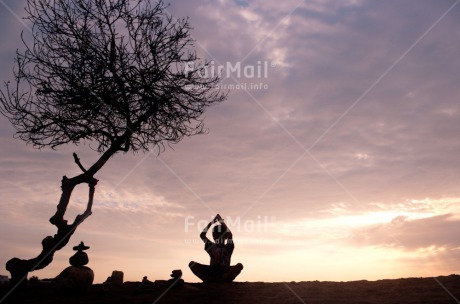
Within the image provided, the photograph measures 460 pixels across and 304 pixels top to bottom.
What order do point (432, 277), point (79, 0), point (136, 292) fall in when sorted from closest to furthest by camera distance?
point (136, 292) < point (432, 277) < point (79, 0)

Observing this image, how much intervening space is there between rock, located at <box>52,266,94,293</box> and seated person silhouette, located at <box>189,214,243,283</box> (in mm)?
4136

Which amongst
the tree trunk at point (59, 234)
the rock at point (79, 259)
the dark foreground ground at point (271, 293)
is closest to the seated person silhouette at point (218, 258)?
the dark foreground ground at point (271, 293)

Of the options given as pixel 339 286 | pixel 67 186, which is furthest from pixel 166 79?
pixel 339 286

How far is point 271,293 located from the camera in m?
15.3

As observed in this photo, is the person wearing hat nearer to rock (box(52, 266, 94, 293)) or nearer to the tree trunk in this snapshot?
rock (box(52, 266, 94, 293))

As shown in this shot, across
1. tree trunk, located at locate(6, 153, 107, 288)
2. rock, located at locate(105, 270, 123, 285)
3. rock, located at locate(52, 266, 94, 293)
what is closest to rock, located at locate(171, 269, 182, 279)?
rock, located at locate(52, 266, 94, 293)

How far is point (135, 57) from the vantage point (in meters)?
17.5

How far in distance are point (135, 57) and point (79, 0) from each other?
3.04 m

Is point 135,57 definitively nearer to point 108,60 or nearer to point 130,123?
point 108,60

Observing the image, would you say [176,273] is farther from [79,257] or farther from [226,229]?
[79,257]

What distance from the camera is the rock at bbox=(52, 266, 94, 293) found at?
15.4m

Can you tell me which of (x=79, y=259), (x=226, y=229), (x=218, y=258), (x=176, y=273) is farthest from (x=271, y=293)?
(x=79, y=259)

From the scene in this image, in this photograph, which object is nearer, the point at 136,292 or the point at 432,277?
the point at 136,292

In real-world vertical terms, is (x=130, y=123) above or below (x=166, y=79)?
below
